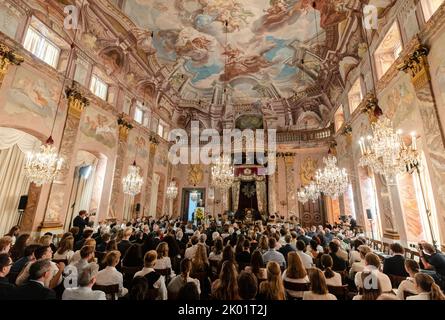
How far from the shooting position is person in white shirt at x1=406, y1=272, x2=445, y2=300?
2119 mm

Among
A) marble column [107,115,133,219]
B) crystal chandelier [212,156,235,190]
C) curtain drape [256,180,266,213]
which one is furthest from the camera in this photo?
curtain drape [256,180,266,213]

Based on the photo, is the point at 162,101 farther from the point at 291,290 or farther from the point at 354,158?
the point at 291,290

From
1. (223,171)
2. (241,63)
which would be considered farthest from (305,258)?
(241,63)

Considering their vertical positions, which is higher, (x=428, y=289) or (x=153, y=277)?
(x=428, y=289)

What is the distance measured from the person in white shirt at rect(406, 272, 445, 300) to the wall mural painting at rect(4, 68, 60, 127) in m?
9.96

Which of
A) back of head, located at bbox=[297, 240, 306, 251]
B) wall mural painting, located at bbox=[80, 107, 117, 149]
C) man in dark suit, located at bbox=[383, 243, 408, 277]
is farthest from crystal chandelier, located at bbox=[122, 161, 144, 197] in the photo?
man in dark suit, located at bbox=[383, 243, 408, 277]

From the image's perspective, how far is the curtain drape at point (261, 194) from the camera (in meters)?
15.9

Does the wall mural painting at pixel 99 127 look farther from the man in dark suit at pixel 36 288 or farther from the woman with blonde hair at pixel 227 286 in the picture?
the woman with blonde hair at pixel 227 286

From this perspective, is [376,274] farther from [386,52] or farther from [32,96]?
[32,96]

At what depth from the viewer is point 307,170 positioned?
49.9 ft

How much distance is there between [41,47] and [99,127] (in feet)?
11.5

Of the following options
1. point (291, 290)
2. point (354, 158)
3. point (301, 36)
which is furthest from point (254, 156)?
point (291, 290)

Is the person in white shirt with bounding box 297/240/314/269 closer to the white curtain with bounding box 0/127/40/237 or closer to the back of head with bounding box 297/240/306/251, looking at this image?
the back of head with bounding box 297/240/306/251
